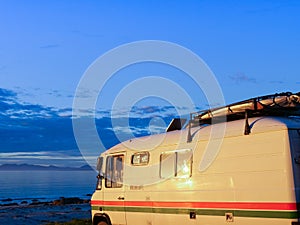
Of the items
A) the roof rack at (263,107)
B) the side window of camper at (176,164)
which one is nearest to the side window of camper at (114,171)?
the side window of camper at (176,164)

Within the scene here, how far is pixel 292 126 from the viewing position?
9820 millimetres

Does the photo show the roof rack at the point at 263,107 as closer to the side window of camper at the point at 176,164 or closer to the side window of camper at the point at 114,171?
the side window of camper at the point at 176,164

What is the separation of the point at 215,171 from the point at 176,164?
4.95 feet

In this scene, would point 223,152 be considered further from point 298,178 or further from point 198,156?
point 298,178

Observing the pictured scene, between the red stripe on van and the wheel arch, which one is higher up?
the red stripe on van

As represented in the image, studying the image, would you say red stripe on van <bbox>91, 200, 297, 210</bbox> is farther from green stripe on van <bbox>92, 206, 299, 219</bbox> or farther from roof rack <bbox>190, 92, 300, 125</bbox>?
roof rack <bbox>190, 92, 300, 125</bbox>

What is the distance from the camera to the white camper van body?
31.6 feet

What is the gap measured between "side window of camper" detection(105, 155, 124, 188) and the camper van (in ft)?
0.09

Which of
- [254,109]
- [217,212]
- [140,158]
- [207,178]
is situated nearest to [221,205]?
[217,212]

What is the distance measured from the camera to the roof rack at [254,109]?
11.2 m

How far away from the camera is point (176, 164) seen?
40.3 feet

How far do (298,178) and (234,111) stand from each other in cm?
298

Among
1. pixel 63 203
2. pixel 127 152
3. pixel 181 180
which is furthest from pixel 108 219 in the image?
pixel 63 203

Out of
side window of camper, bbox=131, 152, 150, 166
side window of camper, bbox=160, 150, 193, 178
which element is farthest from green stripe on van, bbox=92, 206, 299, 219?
side window of camper, bbox=131, 152, 150, 166
